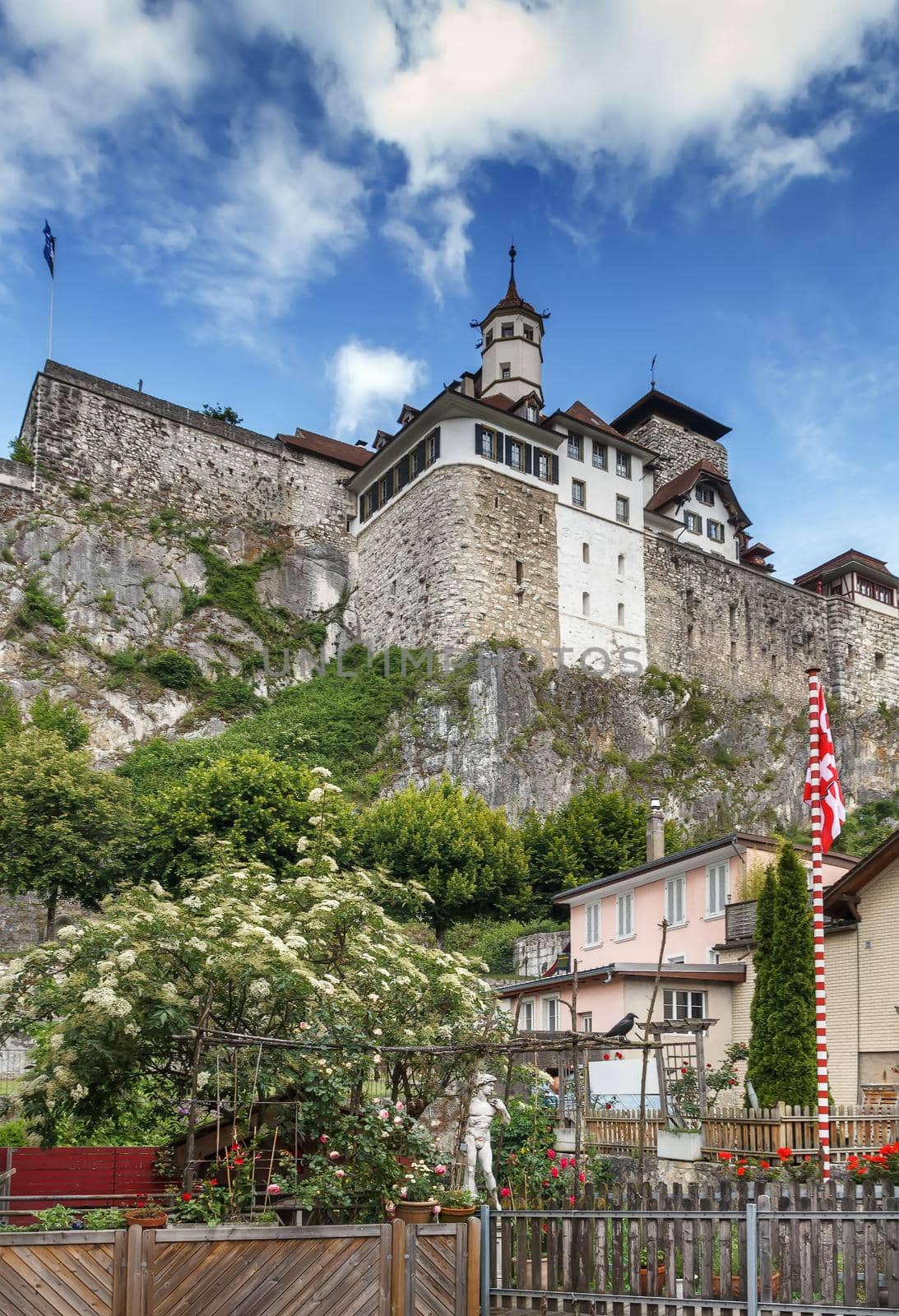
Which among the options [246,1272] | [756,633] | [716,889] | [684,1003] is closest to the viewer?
[246,1272]

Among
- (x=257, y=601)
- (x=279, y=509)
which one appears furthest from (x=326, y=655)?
(x=279, y=509)

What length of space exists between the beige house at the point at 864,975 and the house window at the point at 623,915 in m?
7.93

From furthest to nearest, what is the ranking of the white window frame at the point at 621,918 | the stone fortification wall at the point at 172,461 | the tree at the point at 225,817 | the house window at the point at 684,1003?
the stone fortification wall at the point at 172,461
the tree at the point at 225,817
the white window frame at the point at 621,918
the house window at the point at 684,1003

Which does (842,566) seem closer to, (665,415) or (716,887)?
(665,415)

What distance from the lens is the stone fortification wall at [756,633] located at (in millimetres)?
55500

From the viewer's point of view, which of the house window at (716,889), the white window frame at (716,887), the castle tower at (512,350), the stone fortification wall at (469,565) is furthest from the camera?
the castle tower at (512,350)

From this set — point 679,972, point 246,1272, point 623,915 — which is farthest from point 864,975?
point 246,1272

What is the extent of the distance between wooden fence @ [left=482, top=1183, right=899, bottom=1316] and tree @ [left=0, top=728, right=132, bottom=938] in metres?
23.9

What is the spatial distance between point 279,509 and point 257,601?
5242 millimetres

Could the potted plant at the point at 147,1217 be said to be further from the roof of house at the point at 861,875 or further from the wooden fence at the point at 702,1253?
the roof of house at the point at 861,875

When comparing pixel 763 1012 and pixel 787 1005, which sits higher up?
pixel 787 1005

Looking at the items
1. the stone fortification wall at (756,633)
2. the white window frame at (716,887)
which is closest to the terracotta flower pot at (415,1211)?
the white window frame at (716,887)

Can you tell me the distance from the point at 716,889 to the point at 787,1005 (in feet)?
28.8

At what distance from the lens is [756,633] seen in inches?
2346
